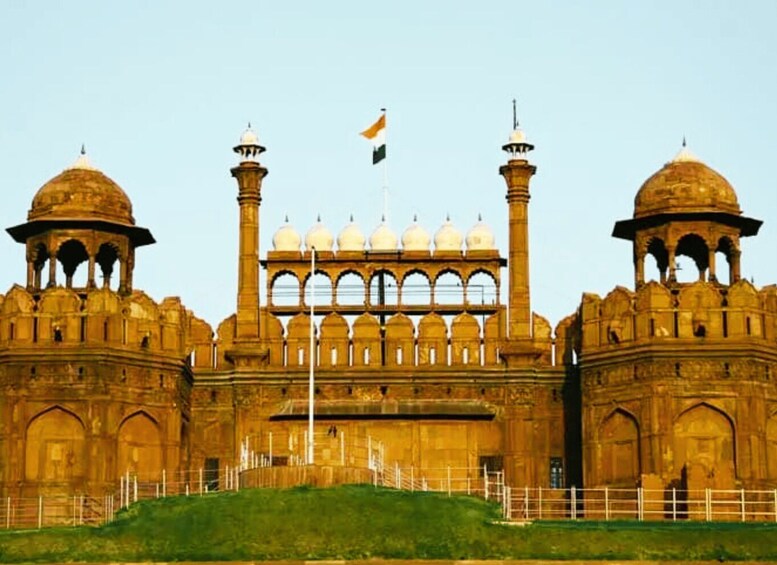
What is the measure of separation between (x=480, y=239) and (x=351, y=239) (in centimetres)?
407

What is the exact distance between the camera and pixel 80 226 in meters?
72.4

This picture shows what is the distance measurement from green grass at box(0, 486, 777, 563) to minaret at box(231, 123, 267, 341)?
45.7 feet

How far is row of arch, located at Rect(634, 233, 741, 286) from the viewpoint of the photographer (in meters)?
72.0

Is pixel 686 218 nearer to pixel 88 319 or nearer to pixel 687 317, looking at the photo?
pixel 687 317

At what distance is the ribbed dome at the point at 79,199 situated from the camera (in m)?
72.4

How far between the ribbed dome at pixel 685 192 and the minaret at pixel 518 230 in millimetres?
3680

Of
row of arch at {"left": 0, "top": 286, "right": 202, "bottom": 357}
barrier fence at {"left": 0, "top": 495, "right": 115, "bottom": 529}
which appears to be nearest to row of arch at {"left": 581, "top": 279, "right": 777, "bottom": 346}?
row of arch at {"left": 0, "top": 286, "right": 202, "bottom": 357}

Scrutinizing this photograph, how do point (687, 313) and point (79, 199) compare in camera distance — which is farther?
point (79, 199)

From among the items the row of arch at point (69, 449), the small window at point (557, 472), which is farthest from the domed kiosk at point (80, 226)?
the small window at point (557, 472)

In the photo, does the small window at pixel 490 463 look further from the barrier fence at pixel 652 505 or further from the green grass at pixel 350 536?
the green grass at pixel 350 536

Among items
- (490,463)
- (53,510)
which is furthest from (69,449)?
(490,463)

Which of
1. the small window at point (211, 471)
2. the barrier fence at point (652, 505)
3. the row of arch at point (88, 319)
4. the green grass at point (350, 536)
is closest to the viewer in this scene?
the green grass at point (350, 536)

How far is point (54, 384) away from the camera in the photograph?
227 feet

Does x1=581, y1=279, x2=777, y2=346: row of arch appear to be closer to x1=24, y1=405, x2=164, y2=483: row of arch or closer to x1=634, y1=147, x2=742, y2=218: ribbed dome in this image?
x1=634, y1=147, x2=742, y2=218: ribbed dome
